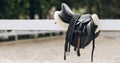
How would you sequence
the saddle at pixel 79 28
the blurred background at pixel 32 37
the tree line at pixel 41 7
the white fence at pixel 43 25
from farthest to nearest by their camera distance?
1. the tree line at pixel 41 7
2. the blurred background at pixel 32 37
3. the white fence at pixel 43 25
4. the saddle at pixel 79 28

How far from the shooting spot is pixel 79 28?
1.88 meters

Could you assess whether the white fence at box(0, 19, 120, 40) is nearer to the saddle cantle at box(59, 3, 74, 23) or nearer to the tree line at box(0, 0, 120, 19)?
the saddle cantle at box(59, 3, 74, 23)

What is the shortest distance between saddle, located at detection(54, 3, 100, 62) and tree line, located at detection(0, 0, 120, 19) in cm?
842

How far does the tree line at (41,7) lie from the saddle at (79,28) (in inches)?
332

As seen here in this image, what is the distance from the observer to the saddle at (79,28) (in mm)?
1846

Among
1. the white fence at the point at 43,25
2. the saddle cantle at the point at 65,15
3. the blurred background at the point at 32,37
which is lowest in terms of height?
the blurred background at the point at 32,37

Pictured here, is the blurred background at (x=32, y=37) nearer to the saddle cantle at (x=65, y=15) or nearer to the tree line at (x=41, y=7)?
the tree line at (x=41, y=7)

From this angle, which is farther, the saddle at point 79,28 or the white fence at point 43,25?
the white fence at point 43,25

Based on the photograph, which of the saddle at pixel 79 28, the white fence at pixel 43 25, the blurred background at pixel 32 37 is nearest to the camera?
the saddle at pixel 79 28

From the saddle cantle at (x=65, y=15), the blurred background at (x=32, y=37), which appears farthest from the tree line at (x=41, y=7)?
the saddle cantle at (x=65, y=15)

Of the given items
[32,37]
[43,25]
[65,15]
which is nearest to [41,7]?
[32,37]

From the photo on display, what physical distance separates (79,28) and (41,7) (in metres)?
9.53

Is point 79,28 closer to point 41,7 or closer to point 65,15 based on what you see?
point 65,15

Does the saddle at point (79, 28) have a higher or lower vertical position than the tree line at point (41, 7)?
higher
